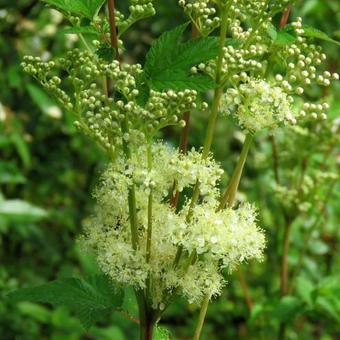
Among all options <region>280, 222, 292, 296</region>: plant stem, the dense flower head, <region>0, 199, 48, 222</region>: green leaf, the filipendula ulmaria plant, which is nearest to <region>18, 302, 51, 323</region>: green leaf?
<region>0, 199, 48, 222</region>: green leaf

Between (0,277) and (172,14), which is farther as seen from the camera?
(172,14)

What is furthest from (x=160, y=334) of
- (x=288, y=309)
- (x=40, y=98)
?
(x=40, y=98)

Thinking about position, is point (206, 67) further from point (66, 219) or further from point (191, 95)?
point (66, 219)

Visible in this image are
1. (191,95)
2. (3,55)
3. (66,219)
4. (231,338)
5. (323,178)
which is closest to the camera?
(191,95)

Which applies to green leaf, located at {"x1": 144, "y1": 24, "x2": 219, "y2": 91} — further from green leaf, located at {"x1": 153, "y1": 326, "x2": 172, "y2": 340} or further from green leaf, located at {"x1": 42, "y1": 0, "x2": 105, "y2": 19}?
green leaf, located at {"x1": 153, "y1": 326, "x2": 172, "y2": 340}

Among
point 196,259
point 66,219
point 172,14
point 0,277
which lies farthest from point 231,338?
point 196,259
